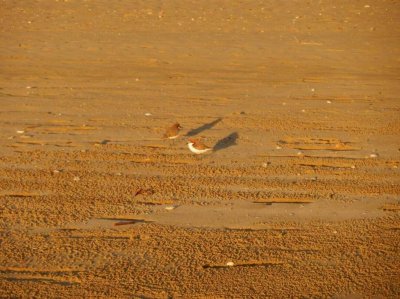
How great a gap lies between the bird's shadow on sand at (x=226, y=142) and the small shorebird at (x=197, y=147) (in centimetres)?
43

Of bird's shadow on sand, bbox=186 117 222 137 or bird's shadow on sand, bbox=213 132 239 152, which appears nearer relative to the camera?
bird's shadow on sand, bbox=213 132 239 152

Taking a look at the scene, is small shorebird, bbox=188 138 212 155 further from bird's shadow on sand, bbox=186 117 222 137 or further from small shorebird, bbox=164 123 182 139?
bird's shadow on sand, bbox=186 117 222 137

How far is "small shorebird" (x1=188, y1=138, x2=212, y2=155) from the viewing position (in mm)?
7738

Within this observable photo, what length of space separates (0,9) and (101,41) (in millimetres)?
6087

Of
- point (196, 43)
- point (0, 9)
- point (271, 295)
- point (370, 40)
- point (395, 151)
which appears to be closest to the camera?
point (271, 295)

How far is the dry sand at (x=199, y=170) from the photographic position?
17.3 feet

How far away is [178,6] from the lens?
20.2 meters

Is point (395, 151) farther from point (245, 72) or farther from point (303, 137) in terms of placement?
point (245, 72)

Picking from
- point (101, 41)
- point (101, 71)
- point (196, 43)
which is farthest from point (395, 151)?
point (101, 41)

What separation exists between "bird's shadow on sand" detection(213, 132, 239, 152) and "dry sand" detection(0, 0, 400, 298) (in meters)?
0.03

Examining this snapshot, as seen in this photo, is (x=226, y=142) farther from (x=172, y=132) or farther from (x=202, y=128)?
(x=172, y=132)

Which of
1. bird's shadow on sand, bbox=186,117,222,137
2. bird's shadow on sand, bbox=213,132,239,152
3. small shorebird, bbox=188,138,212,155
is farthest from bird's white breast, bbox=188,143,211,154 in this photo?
bird's shadow on sand, bbox=186,117,222,137

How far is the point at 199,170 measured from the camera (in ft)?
24.6

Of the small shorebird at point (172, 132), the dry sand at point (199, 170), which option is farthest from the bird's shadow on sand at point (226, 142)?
the small shorebird at point (172, 132)
